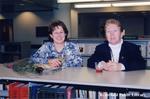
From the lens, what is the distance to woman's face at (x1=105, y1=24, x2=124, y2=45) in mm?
2537

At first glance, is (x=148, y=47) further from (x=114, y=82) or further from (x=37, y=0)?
(x=114, y=82)

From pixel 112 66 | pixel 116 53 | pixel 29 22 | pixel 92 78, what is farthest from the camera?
pixel 29 22

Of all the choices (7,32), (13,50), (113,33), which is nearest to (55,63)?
(113,33)

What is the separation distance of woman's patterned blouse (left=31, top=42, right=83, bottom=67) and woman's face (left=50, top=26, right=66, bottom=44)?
0.32 ft

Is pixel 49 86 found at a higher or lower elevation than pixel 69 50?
lower

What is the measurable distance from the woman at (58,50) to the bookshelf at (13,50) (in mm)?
6784

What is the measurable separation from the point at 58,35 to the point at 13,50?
23.5 ft

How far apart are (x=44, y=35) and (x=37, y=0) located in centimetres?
242

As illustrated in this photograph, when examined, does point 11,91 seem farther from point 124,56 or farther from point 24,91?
point 124,56

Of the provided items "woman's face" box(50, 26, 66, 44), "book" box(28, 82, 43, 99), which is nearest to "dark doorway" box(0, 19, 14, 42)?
"woman's face" box(50, 26, 66, 44)

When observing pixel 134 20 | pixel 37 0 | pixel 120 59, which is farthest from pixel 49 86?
pixel 134 20

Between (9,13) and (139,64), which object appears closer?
(139,64)

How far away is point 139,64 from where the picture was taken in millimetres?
2525

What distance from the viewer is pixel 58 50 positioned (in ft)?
9.64
